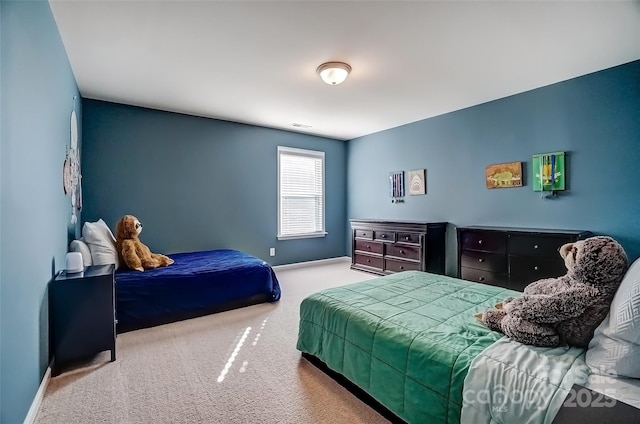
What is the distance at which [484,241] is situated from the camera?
3611mm

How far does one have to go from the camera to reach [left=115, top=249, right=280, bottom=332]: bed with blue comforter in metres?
2.82

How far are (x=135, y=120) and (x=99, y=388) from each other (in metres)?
3.28

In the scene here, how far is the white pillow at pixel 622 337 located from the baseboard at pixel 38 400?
2638 mm

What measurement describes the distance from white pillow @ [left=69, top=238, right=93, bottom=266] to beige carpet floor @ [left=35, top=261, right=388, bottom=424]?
2.48 feet

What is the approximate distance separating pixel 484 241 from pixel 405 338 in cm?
265

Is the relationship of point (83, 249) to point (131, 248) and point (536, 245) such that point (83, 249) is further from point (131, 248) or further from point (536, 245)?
point (536, 245)

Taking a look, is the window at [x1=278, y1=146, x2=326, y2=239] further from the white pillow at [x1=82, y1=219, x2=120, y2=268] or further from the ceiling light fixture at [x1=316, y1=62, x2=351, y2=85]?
the white pillow at [x1=82, y1=219, x2=120, y2=268]

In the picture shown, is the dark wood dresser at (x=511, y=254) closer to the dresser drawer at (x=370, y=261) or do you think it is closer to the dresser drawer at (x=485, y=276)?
the dresser drawer at (x=485, y=276)

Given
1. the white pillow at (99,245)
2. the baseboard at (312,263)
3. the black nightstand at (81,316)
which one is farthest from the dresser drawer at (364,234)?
the black nightstand at (81,316)

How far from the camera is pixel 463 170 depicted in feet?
13.9

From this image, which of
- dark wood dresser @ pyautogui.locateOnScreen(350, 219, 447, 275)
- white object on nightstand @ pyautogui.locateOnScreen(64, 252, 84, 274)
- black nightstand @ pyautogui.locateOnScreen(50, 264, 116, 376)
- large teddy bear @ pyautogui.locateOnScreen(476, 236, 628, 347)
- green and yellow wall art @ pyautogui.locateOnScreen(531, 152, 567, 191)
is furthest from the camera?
dark wood dresser @ pyautogui.locateOnScreen(350, 219, 447, 275)

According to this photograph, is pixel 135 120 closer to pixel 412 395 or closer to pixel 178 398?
pixel 178 398

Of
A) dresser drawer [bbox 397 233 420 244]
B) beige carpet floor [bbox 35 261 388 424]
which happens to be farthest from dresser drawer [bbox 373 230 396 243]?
beige carpet floor [bbox 35 261 388 424]

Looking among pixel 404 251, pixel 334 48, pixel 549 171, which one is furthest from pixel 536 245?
pixel 334 48
